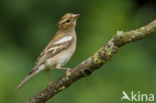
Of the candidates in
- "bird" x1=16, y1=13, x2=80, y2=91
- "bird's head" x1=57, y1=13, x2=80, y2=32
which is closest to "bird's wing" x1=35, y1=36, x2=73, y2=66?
"bird" x1=16, y1=13, x2=80, y2=91

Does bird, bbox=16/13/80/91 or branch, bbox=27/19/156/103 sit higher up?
bird, bbox=16/13/80/91

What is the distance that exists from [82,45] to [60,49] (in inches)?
85.7

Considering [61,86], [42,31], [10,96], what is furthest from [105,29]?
[61,86]

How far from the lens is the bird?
268 inches

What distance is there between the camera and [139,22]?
9469 mm

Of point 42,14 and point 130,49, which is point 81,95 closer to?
point 130,49

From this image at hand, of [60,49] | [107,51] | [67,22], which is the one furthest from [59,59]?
[107,51]

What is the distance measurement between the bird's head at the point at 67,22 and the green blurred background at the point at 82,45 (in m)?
1.18

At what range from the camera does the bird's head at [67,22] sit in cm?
705

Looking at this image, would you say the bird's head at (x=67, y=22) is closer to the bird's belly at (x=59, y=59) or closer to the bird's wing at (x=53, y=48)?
the bird's wing at (x=53, y=48)

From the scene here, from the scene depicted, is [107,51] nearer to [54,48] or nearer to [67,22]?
[54,48]

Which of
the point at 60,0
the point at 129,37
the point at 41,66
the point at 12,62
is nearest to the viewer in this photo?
the point at 129,37

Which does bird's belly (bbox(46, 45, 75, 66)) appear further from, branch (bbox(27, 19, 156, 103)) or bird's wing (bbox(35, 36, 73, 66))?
branch (bbox(27, 19, 156, 103))

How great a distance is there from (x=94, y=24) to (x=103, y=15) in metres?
0.25
